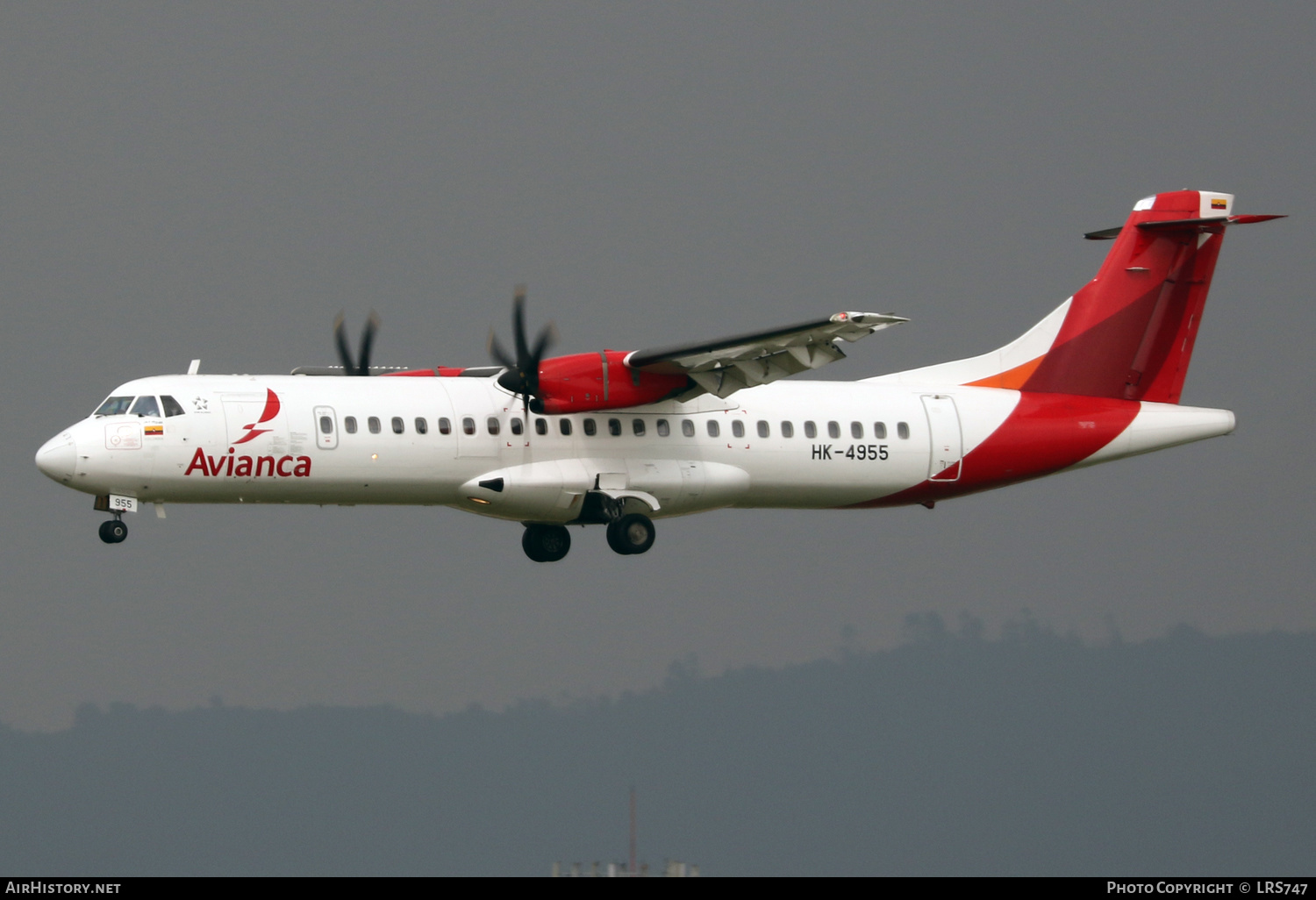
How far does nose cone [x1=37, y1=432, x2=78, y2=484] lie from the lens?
92.8 ft

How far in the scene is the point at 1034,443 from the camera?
3253 centimetres

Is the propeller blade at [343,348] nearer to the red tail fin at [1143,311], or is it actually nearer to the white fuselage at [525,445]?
the white fuselage at [525,445]

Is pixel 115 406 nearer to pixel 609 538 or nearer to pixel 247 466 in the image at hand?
pixel 247 466

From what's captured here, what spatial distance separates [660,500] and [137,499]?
7.60 meters

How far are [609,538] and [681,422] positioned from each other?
6.74 feet

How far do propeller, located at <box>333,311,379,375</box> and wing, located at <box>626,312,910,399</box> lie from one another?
196 inches

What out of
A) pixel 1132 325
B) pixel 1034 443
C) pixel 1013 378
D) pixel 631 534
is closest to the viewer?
pixel 631 534

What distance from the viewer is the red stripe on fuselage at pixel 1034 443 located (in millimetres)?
32281

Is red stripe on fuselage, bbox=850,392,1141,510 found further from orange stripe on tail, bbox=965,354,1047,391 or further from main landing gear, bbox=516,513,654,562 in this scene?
main landing gear, bbox=516,513,654,562

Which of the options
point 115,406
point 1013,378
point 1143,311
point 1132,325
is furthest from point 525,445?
point 1143,311

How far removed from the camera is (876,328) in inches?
1112

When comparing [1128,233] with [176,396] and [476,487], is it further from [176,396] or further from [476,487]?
[176,396]
